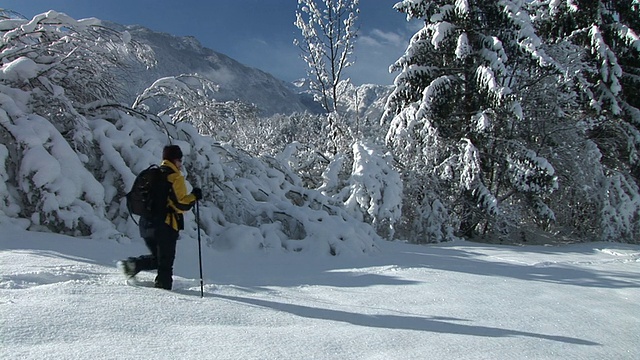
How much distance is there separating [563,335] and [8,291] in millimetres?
3984

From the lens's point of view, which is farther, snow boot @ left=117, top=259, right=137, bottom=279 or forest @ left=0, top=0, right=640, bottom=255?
forest @ left=0, top=0, right=640, bottom=255

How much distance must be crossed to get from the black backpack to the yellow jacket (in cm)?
4

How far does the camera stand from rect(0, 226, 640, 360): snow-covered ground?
7.82 feet

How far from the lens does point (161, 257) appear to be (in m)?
3.90

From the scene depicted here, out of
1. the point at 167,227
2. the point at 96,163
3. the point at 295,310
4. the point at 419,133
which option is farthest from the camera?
the point at 419,133

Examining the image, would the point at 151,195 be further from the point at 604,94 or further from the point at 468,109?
the point at 604,94

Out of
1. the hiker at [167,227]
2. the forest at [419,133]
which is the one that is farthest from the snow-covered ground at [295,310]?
the forest at [419,133]

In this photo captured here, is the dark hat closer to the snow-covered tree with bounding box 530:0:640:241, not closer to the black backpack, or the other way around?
the black backpack

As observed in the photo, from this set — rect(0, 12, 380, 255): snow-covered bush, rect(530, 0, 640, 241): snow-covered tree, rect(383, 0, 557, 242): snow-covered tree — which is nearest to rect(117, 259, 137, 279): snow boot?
rect(0, 12, 380, 255): snow-covered bush

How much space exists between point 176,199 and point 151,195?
0.22m

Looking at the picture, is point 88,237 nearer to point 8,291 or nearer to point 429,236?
point 8,291

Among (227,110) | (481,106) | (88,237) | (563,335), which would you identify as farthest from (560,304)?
(481,106)

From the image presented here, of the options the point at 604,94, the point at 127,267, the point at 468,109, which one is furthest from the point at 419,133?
the point at 127,267

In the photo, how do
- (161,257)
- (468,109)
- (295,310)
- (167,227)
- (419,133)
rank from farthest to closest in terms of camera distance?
(468,109) → (419,133) → (167,227) → (161,257) → (295,310)
